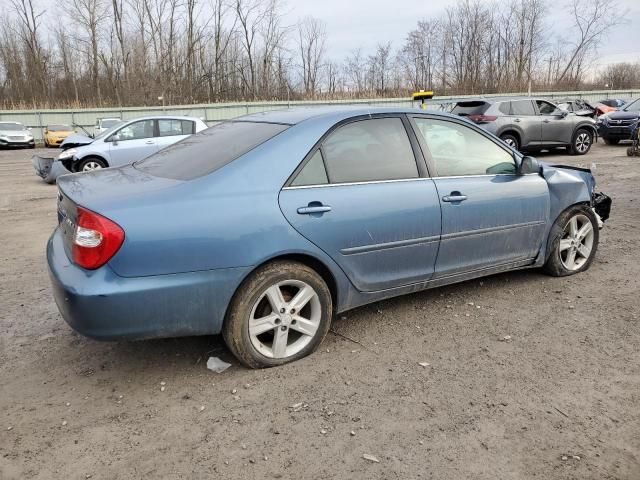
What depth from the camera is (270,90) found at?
43.2 m

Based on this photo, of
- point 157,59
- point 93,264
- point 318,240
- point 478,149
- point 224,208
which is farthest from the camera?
point 157,59

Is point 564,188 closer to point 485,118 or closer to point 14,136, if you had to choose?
point 485,118

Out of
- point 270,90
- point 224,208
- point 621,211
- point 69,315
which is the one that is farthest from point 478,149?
point 270,90

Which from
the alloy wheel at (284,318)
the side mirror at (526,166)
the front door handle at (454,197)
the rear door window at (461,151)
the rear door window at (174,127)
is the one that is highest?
the rear door window at (174,127)

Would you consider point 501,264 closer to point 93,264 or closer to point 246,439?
point 246,439

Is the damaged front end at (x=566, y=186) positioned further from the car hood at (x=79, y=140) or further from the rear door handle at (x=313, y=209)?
the car hood at (x=79, y=140)

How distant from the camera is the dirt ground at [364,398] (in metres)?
2.36

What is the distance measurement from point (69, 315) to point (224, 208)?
0.98 metres

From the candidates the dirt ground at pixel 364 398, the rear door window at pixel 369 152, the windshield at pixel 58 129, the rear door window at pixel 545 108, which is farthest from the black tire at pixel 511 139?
the windshield at pixel 58 129

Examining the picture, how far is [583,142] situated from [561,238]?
40.9 ft

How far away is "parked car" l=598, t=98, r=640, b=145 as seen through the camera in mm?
16859

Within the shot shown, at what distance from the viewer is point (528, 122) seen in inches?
554

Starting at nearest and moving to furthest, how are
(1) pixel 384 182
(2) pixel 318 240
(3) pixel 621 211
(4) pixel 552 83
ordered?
(2) pixel 318 240 < (1) pixel 384 182 < (3) pixel 621 211 < (4) pixel 552 83

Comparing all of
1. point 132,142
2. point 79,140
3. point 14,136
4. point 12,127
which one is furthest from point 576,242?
point 12,127
